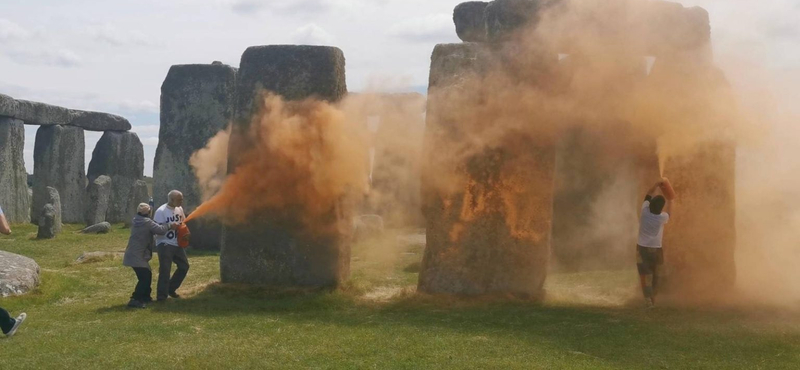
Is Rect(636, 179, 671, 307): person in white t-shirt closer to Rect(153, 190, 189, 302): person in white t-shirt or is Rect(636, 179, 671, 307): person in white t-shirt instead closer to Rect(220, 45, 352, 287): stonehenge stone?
Rect(220, 45, 352, 287): stonehenge stone

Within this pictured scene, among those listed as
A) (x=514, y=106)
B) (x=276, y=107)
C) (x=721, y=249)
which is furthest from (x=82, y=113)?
(x=721, y=249)

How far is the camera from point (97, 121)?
3053 cm

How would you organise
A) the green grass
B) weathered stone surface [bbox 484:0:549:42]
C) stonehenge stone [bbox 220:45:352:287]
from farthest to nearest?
stonehenge stone [bbox 220:45:352:287]
weathered stone surface [bbox 484:0:549:42]
the green grass

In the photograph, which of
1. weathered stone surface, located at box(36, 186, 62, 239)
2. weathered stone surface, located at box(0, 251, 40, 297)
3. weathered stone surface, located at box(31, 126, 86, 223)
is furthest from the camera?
weathered stone surface, located at box(31, 126, 86, 223)

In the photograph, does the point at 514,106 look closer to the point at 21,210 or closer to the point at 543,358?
the point at 543,358

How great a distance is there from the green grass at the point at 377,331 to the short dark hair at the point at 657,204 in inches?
49.3

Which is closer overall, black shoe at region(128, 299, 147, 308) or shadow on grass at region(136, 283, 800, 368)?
shadow on grass at region(136, 283, 800, 368)

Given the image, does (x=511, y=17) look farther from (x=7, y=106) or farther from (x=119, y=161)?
(x=119, y=161)

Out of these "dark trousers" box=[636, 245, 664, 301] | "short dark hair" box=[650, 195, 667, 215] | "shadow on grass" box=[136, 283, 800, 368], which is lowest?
"shadow on grass" box=[136, 283, 800, 368]

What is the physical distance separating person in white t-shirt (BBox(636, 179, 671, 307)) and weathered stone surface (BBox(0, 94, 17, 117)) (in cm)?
2133

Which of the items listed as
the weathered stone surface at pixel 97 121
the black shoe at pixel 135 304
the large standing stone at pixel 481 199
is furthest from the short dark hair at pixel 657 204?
the weathered stone surface at pixel 97 121

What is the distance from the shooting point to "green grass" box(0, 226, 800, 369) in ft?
26.9

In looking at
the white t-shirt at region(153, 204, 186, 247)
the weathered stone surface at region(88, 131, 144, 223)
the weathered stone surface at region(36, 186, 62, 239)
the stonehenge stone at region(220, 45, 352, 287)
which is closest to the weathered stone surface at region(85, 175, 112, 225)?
the weathered stone surface at region(88, 131, 144, 223)

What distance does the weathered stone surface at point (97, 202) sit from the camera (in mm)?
26797
